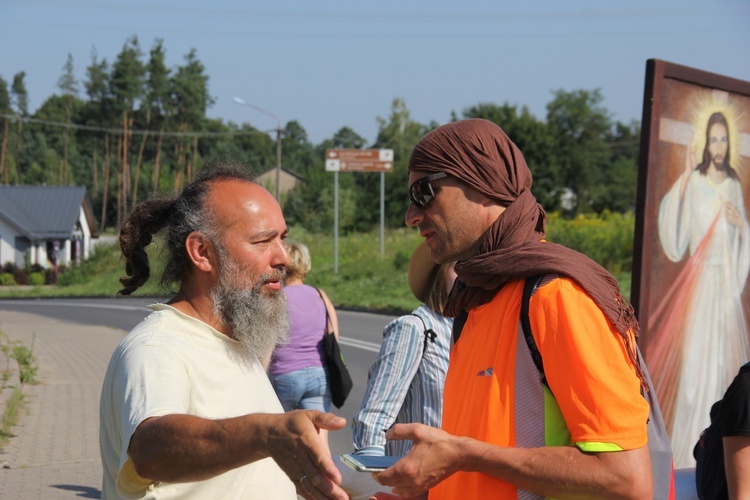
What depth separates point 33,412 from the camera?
10031 mm

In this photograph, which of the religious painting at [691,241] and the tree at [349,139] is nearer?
the religious painting at [691,241]

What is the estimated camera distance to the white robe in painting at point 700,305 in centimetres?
436

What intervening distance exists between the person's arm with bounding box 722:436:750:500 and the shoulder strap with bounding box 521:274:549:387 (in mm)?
1329

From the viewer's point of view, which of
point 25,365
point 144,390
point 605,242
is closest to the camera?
point 144,390

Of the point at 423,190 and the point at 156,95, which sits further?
the point at 156,95

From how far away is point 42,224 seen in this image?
211 ft

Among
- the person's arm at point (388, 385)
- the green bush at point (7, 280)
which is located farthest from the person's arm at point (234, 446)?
the green bush at point (7, 280)

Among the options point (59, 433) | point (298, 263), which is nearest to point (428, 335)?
point (298, 263)

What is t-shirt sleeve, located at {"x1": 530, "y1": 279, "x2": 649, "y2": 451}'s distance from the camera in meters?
1.88

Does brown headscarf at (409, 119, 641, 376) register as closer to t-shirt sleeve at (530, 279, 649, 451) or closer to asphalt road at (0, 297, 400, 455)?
t-shirt sleeve at (530, 279, 649, 451)

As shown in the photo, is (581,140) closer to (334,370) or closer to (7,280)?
(7,280)

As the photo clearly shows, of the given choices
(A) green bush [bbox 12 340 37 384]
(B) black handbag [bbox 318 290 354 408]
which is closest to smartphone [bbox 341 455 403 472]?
(B) black handbag [bbox 318 290 354 408]

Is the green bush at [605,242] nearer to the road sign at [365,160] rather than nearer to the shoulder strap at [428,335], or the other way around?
the road sign at [365,160]

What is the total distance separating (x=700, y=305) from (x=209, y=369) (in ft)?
9.78
